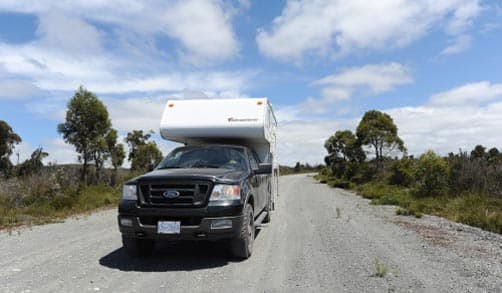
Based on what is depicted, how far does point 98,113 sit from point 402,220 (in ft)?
53.6

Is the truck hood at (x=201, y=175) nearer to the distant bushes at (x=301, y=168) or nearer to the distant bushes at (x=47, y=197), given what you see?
the distant bushes at (x=47, y=197)

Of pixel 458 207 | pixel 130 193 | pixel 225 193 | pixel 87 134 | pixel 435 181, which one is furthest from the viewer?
pixel 87 134

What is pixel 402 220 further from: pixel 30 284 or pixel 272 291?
pixel 30 284

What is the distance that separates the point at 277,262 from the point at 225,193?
4.35 ft

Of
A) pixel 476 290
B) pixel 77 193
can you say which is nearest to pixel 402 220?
pixel 476 290

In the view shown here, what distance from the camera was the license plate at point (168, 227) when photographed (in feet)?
19.5

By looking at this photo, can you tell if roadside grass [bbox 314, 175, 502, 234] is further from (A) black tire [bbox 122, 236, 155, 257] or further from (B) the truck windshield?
(A) black tire [bbox 122, 236, 155, 257]

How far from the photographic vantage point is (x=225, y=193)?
242 inches

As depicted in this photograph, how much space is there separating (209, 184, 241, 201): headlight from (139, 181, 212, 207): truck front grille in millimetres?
94

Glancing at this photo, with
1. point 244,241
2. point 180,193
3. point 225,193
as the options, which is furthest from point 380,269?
point 180,193

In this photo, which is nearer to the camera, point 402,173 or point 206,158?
point 206,158

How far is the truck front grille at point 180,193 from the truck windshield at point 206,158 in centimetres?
127

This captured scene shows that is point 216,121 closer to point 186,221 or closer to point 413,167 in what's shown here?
point 186,221

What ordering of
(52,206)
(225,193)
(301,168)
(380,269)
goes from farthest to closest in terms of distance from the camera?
(301,168), (52,206), (225,193), (380,269)
